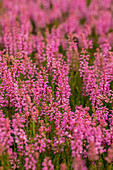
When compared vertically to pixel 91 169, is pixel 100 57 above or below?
above

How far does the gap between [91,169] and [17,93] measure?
5.79 ft

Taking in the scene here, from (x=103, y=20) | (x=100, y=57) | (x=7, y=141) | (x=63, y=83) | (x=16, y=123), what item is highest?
(x=103, y=20)

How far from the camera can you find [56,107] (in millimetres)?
4660

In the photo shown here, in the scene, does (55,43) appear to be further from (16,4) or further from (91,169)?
(16,4)

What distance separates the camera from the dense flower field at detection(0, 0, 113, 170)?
358 centimetres

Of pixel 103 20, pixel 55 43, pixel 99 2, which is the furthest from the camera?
pixel 99 2

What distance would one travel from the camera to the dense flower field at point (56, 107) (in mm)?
3580

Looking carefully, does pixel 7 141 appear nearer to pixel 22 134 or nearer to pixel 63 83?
pixel 22 134

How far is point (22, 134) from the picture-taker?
3.59m

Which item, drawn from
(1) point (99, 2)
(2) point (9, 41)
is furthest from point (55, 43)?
(1) point (99, 2)

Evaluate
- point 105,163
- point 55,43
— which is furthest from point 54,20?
point 105,163

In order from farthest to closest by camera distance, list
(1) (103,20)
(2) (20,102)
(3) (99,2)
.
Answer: (3) (99,2) < (1) (103,20) < (2) (20,102)

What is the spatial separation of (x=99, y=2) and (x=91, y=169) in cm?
903

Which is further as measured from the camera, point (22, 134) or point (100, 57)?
point (100, 57)
